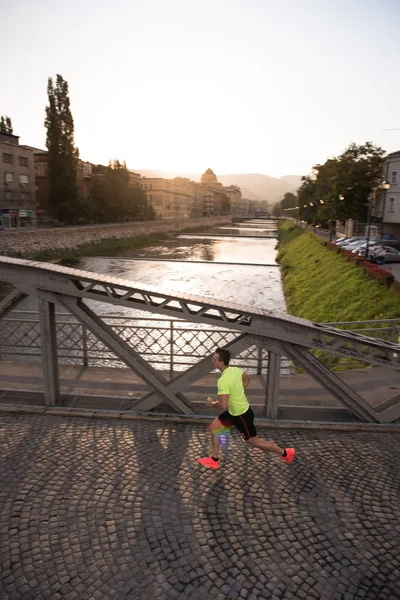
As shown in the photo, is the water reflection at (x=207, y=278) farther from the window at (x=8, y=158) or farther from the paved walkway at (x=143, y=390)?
the window at (x=8, y=158)

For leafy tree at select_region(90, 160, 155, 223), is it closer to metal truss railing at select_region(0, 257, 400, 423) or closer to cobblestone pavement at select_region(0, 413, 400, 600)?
metal truss railing at select_region(0, 257, 400, 423)

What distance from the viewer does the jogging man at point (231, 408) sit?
5656mm

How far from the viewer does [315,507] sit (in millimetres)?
5113

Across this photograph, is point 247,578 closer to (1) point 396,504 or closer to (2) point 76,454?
(1) point 396,504

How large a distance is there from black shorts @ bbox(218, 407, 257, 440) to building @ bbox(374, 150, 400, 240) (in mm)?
40752

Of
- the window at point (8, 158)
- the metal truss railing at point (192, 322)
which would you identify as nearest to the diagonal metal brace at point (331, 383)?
the metal truss railing at point (192, 322)

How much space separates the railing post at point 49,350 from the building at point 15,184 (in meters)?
50.6

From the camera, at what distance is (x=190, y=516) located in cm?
489

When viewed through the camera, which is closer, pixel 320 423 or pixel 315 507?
pixel 315 507

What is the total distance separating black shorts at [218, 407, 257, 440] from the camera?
578 cm

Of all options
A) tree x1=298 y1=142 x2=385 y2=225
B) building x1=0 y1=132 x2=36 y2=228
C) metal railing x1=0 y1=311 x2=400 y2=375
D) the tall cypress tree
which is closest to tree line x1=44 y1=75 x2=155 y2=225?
the tall cypress tree

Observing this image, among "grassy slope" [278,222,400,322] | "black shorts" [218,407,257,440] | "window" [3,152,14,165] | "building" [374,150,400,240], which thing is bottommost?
"grassy slope" [278,222,400,322]

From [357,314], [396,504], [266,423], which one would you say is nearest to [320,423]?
[266,423]

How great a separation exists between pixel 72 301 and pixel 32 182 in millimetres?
60853
